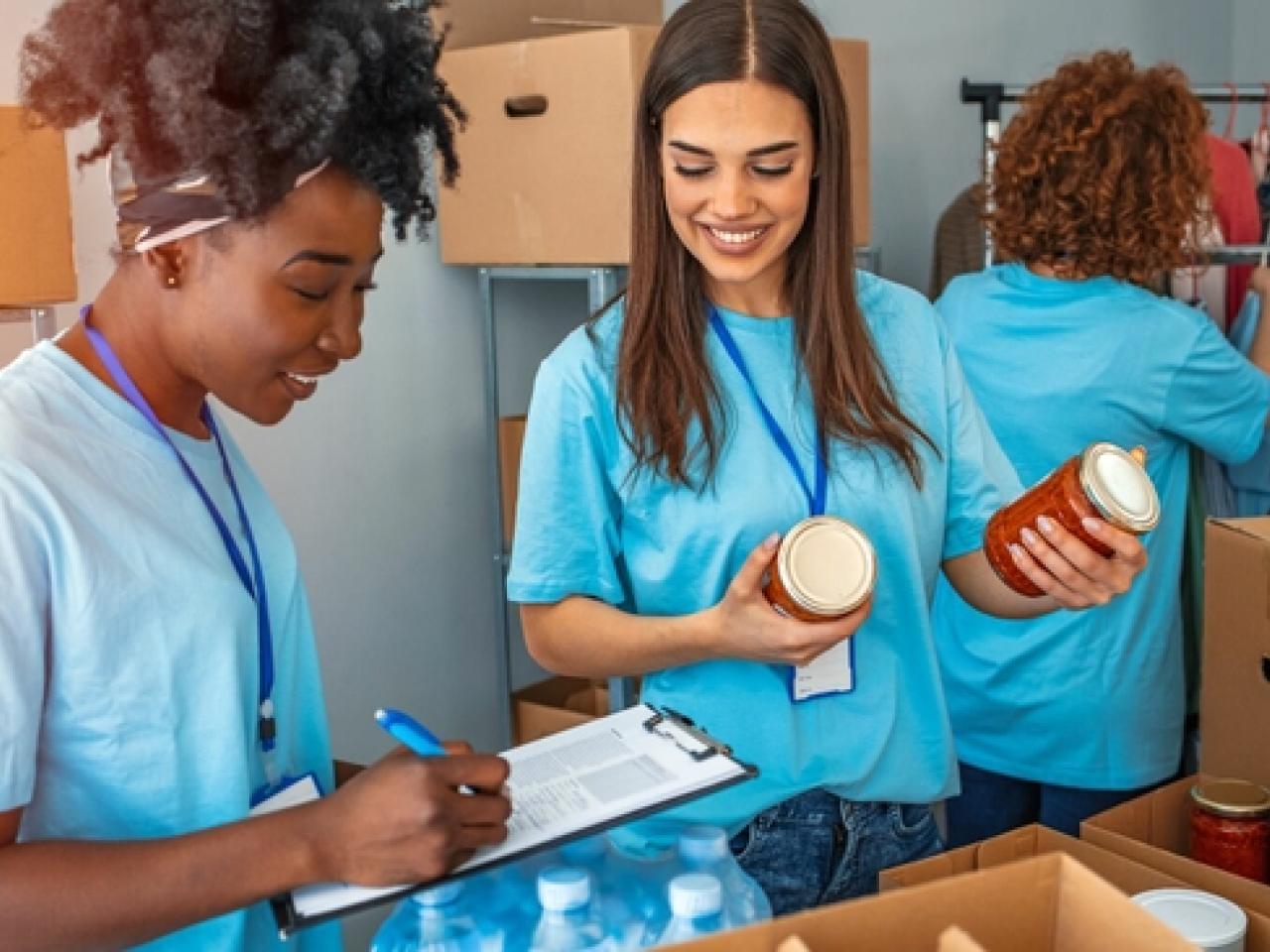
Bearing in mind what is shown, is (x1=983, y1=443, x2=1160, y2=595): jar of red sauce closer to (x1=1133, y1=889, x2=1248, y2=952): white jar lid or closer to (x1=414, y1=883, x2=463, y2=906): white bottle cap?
(x1=1133, y1=889, x2=1248, y2=952): white jar lid

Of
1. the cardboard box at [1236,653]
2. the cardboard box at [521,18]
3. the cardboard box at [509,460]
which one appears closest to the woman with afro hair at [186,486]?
the cardboard box at [1236,653]

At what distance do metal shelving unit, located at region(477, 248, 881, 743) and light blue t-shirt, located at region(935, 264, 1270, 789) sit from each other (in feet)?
1.56

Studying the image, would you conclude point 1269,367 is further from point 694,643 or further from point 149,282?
point 149,282

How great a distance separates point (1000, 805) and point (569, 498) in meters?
1.18

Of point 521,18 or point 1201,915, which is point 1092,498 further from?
point 521,18

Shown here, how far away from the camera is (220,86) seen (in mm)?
931

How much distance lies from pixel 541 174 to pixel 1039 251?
2.82 feet

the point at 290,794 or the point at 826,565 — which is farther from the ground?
the point at 826,565

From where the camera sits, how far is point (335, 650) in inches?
105

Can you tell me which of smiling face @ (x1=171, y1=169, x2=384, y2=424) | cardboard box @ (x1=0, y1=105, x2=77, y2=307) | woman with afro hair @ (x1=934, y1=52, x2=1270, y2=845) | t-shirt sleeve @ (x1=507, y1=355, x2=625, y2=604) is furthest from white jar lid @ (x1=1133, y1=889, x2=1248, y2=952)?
cardboard box @ (x1=0, y1=105, x2=77, y2=307)

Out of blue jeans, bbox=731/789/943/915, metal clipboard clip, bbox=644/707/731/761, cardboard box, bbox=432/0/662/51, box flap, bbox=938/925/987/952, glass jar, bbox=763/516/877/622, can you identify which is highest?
cardboard box, bbox=432/0/662/51

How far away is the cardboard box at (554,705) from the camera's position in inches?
110

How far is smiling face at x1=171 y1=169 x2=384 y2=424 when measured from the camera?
37.8 inches

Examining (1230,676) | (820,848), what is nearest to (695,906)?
(820,848)
